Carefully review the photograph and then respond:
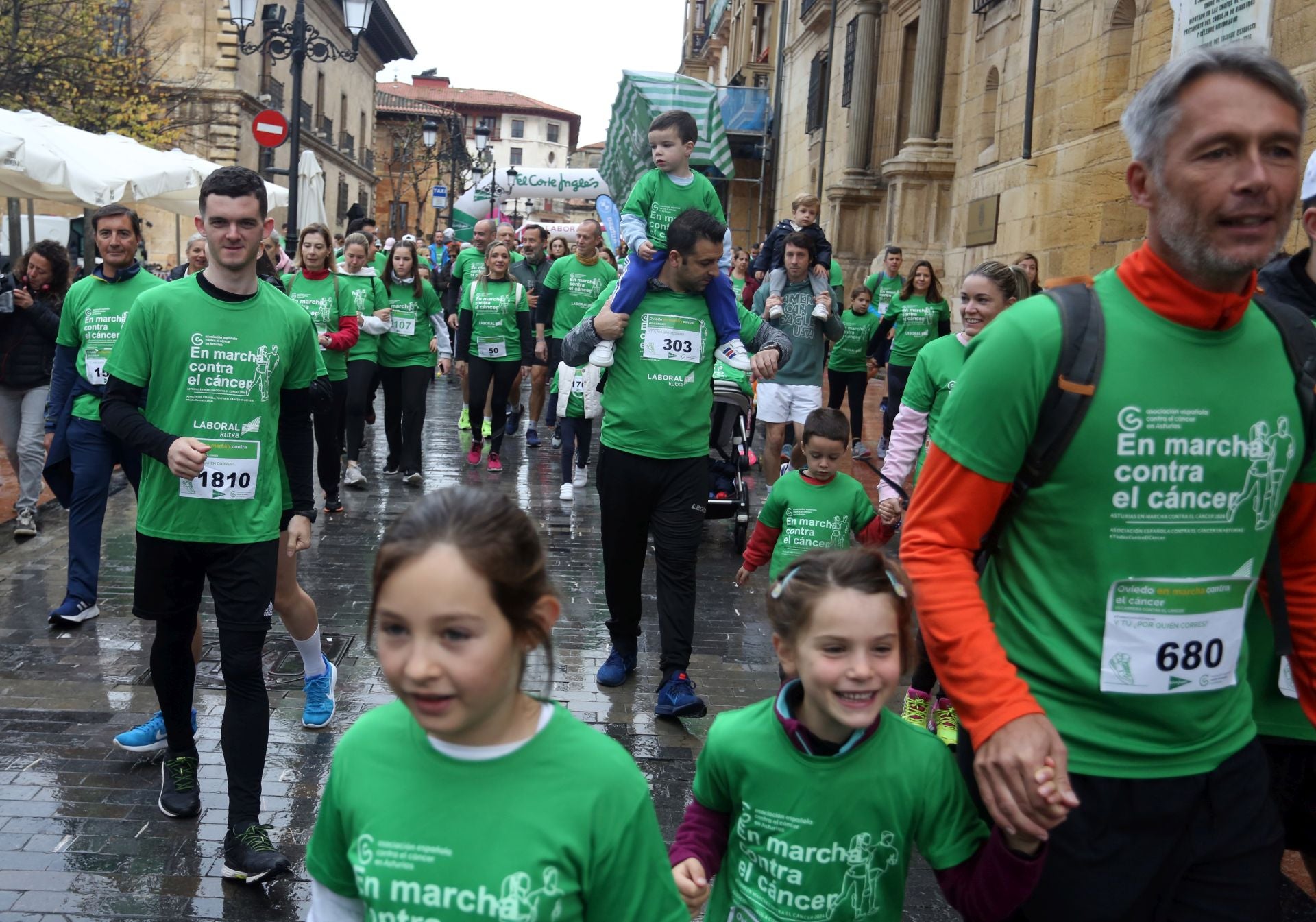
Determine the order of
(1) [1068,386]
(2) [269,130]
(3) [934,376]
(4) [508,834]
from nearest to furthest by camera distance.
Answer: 1. (4) [508,834]
2. (1) [1068,386]
3. (3) [934,376]
4. (2) [269,130]

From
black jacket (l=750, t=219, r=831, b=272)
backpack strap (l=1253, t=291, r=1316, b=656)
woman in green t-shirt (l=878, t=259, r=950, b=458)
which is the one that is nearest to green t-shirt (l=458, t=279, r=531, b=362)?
black jacket (l=750, t=219, r=831, b=272)

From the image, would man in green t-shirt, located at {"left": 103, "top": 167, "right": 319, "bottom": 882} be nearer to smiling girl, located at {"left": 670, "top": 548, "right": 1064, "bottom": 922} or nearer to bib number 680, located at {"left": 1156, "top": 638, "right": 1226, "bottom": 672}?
smiling girl, located at {"left": 670, "top": 548, "right": 1064, "bottom": 922}

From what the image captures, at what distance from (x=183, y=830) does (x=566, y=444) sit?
714 centimetres

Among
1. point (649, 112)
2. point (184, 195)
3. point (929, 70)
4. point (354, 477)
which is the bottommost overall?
point (354, 477)

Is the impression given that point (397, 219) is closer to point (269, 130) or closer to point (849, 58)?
point (849, 58)

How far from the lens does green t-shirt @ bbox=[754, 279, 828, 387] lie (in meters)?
10.4

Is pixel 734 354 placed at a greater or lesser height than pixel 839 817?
greater

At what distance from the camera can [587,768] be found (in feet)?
6.47

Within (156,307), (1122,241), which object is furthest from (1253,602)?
(1122,241)

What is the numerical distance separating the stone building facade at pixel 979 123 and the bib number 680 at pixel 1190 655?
7.68m

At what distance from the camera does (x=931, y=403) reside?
19.1ft

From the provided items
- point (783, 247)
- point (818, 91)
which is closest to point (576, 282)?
point (783, 247)

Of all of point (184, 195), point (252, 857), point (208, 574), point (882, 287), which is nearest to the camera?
point (252, 857)

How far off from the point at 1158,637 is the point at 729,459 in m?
7.60
